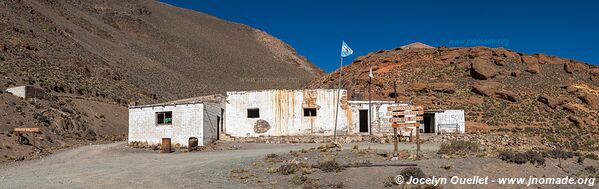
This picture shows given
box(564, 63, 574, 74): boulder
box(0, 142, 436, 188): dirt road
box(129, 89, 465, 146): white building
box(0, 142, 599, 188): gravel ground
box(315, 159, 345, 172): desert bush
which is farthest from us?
box(564, 63, 574, 74): boulder

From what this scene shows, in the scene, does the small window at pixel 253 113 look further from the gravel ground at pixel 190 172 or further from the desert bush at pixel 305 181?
the desert bush at pixel 305 181

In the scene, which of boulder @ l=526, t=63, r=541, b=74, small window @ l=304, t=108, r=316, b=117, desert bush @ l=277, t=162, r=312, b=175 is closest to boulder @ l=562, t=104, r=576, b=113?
boulder @ l=526, t=63, r=541, b=74

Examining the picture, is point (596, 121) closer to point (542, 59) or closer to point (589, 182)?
point (542, 59)

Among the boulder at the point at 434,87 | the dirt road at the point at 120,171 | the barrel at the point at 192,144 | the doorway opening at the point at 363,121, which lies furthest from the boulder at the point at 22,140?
the boulder at the point at 434,87

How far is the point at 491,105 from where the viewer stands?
138 feet

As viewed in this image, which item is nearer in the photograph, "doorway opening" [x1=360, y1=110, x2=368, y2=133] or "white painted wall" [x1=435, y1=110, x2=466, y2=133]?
"doorway opening" [x1=360, y1=110, x2=368, y2=133]

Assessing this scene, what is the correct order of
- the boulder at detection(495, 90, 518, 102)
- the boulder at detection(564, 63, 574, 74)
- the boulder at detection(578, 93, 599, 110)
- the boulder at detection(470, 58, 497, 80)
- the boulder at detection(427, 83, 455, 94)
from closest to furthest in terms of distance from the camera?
the boulder at detection(495, 90, 518, 102)
the boulder at detection(578, 93, 599, 110)
the boulder at detection(427, 83, 455, 94)
the boulder at detection(470, 58, 497, 80)
the boulder at detection(564, 63, 574, 74)

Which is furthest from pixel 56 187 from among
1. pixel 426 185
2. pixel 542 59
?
pixel 542 59

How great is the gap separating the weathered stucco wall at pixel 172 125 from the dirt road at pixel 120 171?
2.99 m

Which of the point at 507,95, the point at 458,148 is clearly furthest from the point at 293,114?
the point at 507,95

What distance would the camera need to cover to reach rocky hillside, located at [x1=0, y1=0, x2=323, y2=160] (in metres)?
35.4

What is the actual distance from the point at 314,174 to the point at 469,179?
3945 millimetres

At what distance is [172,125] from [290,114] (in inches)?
254

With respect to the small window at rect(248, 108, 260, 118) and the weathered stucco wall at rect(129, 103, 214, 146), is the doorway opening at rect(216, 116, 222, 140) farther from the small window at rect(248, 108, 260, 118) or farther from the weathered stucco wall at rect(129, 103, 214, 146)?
the small window at rect(248, 108, 260, 118)
